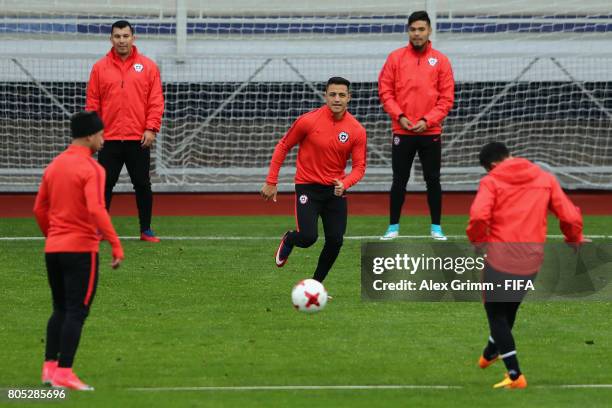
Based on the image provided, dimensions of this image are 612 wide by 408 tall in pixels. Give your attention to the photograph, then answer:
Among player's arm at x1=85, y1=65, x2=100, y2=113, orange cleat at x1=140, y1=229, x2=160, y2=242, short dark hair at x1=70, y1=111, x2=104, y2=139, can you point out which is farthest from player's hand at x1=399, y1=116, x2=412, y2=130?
short dark hair at x1=70, y1=111, x2=104, y2=139

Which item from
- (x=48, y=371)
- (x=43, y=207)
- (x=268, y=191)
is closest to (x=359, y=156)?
(x=268, y=191)

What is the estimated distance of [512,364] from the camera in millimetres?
6980

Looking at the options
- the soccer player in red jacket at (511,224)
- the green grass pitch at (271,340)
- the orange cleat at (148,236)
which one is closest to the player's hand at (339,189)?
the green grass pitch at (271,340)

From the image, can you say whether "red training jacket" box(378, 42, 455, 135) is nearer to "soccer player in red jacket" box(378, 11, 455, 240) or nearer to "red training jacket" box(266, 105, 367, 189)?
"soccer player in red jacket" box(378, 11, 455, 240)

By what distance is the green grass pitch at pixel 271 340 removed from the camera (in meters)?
6.90

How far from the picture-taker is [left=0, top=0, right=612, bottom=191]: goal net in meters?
18.6

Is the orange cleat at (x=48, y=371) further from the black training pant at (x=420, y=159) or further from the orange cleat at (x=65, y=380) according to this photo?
the black training pant at (x=420, y=159)

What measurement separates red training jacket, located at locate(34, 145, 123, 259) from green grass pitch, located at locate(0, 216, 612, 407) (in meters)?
0.84

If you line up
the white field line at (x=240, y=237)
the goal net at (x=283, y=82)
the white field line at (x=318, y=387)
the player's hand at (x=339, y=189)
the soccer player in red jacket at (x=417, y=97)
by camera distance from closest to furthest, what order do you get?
the white field line at (x=318, y=387) < the player's hand at (x=339, y=189) < the soccer player in red jacket at (x=417, y=97) < the white field line at (x=240, y=237) < the goal net at (x=283, y=82)

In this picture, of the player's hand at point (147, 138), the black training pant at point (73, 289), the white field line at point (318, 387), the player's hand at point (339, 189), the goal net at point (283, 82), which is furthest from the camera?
the goal net at point (283, 82)

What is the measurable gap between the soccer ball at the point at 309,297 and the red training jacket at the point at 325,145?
1333 millimetres

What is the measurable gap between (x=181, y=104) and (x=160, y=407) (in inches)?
533
